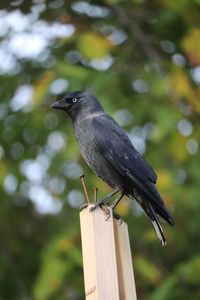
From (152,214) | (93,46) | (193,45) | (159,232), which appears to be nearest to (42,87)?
(93,46)

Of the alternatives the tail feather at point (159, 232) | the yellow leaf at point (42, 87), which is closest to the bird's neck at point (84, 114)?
the tail feather at point (159, 232)

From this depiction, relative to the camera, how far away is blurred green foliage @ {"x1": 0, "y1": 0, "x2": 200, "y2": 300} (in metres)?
6.90

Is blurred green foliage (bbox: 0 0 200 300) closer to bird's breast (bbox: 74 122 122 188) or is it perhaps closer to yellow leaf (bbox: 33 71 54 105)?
yellow leaf (bbox: 33 71 54 105)

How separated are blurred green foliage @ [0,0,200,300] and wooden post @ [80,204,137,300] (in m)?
2.96

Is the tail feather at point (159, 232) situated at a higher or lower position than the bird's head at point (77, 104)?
lower

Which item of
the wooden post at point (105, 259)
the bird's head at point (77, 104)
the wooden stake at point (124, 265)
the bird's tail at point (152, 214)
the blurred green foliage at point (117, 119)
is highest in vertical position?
the wooden post at point (105, 259)

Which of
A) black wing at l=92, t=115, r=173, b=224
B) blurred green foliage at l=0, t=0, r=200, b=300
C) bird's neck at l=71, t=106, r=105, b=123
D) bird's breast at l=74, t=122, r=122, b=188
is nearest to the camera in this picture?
black wing at l=92, t=115, r=173, b=224

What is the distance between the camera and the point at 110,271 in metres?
3.49

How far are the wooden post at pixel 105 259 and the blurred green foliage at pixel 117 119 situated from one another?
2.96 m

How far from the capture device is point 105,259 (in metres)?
3.51

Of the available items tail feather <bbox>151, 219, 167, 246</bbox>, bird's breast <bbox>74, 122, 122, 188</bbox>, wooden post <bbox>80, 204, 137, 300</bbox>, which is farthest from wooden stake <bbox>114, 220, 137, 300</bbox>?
bird's breast <bbox>74, 122, 122, 188</bbox>

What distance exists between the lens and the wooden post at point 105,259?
11.3ft

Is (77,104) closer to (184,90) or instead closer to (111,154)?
(111,154)

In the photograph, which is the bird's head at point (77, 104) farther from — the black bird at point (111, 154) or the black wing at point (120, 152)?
the black wing at point (120, 152)
